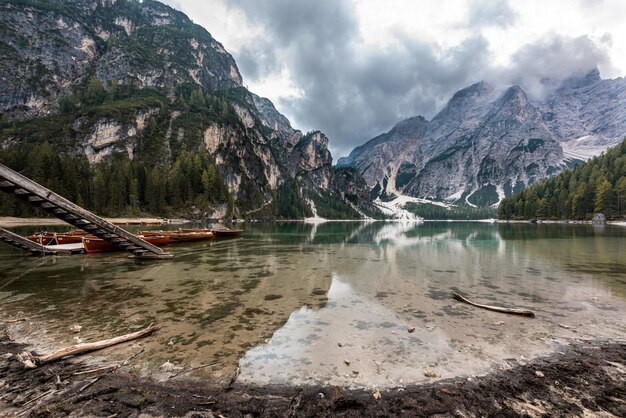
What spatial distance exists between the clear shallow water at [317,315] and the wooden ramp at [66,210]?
2596 mm

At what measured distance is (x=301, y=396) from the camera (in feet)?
19.7

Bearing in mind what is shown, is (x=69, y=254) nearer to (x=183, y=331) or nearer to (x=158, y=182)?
(x=183, y=331)

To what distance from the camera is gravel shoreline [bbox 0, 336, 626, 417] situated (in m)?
5.40

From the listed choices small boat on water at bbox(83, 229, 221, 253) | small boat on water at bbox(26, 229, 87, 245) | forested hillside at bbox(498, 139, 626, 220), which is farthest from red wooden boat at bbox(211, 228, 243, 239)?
forested hillside at bbox(498, 139, 626, 220)

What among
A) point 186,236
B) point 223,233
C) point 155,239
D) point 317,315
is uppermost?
point 155,239

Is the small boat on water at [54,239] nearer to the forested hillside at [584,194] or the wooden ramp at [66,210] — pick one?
the wooden ramp at [66,210]

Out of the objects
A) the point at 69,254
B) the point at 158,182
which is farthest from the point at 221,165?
the point at 69,254

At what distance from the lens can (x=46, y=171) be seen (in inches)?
3597

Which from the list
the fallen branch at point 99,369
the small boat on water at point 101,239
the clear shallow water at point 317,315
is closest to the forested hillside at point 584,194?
the clear shallow water at point 317,315

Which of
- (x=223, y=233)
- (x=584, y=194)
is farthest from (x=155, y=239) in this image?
(x=584, y=194)

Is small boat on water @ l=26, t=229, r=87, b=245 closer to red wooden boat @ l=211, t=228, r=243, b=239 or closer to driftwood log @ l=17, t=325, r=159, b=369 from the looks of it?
red wooden boat @ l=211, t=228, r=243, b=239

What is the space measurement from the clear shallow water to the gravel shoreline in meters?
0.50

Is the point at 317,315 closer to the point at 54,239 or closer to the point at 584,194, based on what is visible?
the point at 54,239

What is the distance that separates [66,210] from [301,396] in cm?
2115
